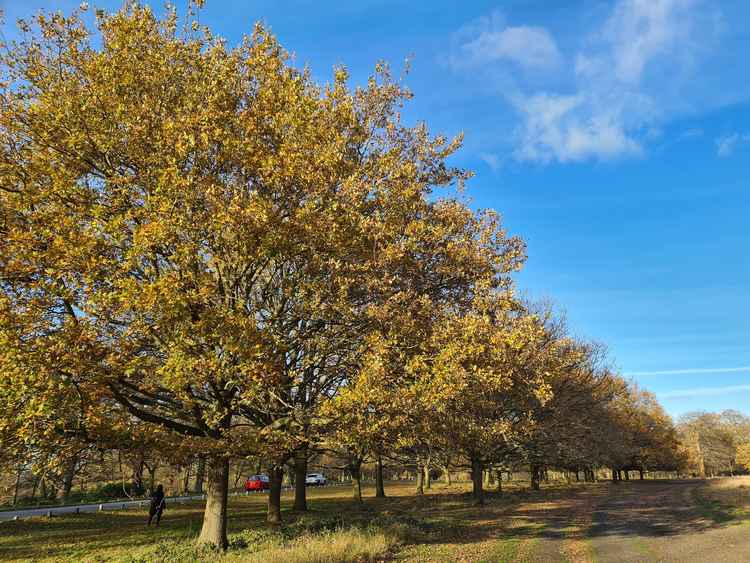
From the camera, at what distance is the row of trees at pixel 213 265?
34.9 feet

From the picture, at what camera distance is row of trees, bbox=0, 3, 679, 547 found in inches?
419

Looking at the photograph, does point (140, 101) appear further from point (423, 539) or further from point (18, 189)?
point (423, 539)

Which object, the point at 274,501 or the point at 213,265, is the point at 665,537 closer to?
the point at 274,501

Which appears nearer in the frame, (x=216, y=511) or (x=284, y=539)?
(x=216, y=511)

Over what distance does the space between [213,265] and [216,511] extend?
7.69 m

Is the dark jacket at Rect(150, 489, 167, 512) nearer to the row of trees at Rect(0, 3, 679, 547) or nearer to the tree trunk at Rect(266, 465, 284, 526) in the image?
the tree trunk at Rect(266, 465, 284, 526)

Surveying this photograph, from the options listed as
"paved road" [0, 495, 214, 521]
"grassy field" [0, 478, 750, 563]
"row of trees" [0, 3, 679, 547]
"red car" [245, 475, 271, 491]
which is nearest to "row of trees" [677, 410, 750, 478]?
"red car" [245, 475, 271, 491]

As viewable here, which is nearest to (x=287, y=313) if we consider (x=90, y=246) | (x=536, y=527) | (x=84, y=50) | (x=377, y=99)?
(x=90, y=246)

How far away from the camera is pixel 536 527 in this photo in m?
22.2

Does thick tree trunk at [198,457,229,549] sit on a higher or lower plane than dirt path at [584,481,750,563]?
higher

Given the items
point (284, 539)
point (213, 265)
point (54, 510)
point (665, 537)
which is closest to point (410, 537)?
point (284, 539)

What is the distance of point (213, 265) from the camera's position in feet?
45.2

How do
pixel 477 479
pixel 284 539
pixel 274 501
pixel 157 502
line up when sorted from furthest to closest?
pixel 477 479 → pixel 274 501 → pixel 157 502 → pixel 284 539

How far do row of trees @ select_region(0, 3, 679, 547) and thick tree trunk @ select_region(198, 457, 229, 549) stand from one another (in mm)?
56
